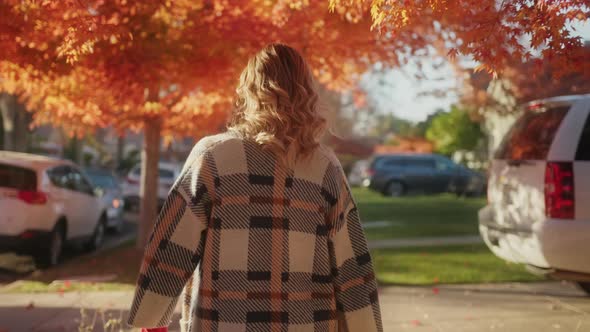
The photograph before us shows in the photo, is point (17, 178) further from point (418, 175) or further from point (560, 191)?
point (418, 175)

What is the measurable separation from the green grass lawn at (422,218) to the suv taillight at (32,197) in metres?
5.76

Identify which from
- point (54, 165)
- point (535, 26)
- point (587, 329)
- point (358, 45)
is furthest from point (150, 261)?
point (54, 165)

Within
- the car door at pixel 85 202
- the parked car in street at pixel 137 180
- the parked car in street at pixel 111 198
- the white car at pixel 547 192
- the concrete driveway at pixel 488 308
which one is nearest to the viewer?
the white car at pixel 547 192

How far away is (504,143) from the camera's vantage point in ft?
24.6

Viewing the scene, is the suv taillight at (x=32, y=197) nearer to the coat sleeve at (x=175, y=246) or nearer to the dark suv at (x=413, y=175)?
the coat sleeve at (x=175, y=246)

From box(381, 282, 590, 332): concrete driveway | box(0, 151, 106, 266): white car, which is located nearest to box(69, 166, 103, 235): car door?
box(0, 151, 106, 266): white car

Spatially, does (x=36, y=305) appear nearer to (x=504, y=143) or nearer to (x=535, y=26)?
(x=504, y=143)

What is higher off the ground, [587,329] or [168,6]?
[168,6]

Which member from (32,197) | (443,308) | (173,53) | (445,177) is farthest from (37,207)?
(445,177)

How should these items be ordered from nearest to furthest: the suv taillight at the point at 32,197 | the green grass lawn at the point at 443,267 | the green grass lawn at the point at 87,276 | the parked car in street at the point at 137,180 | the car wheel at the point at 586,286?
the car wheel at the point at 586,286 < the green grass lawn at the point at 87,276 < the green grass lawn at the point at 443,267 < the suv taillight at the point at 32,197 < the parked car in street at the point at 137,180

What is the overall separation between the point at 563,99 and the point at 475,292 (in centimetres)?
228

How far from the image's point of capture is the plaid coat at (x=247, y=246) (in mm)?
2506

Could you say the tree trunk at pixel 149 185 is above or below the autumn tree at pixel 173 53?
below

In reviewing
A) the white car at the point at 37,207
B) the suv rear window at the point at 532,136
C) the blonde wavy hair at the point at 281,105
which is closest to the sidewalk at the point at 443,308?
the suv rear window at the point at 532,136
